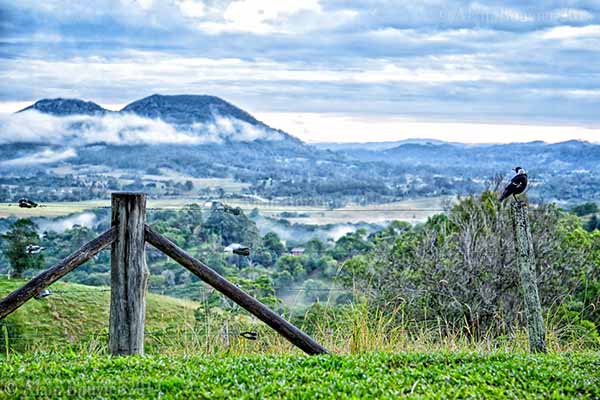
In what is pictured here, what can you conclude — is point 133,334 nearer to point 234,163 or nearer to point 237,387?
point 237,387

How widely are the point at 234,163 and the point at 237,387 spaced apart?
155 feet

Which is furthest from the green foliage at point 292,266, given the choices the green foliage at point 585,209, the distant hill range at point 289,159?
the green foliage at point 585,209

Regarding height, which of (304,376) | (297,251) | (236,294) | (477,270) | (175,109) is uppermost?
(175,109)

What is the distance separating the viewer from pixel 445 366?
5.16 metres

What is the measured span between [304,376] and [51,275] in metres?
2.01

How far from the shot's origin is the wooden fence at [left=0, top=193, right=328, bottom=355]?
5.42 metres

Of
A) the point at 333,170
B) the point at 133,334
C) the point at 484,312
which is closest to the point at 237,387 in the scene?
the point at 133,334

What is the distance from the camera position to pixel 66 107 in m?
67.8

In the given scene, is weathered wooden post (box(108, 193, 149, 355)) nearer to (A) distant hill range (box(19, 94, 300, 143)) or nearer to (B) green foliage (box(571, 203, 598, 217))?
(B) green foliage (box(571, 203, 598, 217))

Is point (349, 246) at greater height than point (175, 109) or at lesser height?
lesser

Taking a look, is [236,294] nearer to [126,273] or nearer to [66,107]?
[126,273]

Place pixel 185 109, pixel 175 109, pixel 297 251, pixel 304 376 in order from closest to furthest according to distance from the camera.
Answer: pixel 304 376 → pixel 297 251 → pixel 185 109 → pixel 175 109

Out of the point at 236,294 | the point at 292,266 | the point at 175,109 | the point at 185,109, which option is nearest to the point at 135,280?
the point at 236,294

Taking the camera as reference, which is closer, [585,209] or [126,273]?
[126,273]
